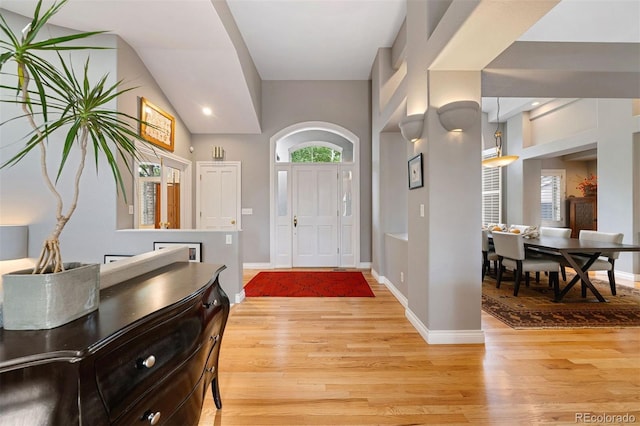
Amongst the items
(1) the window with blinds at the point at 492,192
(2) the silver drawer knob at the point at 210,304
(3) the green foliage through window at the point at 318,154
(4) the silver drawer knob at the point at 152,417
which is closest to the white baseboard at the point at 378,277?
(3) the green foliage through window at the point at 318,154

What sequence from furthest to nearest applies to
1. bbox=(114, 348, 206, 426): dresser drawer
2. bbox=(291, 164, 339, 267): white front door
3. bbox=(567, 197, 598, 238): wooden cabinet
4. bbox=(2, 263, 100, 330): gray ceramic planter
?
bbox=(567, 197, 598, 238): wooden cabinet
bbox=(291, 164, 339, 267): white front door
bbox=(114, 348, 206, 426): dresser drawer
bbox=(2, 263, 100, 330): gray ceramic planter

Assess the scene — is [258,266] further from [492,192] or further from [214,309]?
[492,192]

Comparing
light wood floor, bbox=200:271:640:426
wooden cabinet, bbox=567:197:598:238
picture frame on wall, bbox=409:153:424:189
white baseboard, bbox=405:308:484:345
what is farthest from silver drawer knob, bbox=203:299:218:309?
wooden cabinet, bbox=567:197:598:238

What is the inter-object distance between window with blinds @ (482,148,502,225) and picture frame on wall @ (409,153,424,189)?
5297 millimetres

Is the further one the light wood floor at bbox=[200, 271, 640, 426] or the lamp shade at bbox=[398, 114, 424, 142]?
the lamp shade at bbox=[398, 114, 424, 142]

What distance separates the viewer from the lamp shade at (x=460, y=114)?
237cm

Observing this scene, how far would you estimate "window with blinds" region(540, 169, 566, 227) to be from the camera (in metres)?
6.82

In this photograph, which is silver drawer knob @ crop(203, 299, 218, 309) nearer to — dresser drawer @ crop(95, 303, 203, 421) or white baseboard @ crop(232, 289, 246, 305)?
dresser drawer @ crop(95, 303, 203, 421)

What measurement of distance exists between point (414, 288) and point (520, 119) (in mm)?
6075

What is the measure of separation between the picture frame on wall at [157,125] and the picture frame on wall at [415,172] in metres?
2.91

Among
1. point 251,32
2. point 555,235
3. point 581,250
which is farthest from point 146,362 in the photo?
point 555,235

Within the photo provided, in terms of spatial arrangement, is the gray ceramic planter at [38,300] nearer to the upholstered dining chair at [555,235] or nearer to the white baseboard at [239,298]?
the white baseboard at [239,298]

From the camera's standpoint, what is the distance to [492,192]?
7.43 metres

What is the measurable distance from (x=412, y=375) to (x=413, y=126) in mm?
2079
